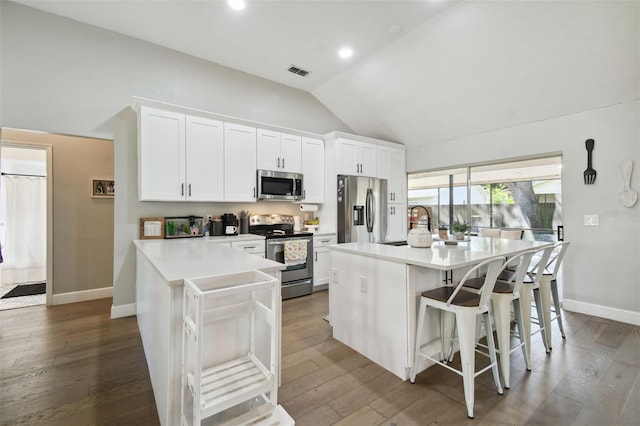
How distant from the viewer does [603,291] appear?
129 inches

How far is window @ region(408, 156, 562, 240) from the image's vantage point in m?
3.98

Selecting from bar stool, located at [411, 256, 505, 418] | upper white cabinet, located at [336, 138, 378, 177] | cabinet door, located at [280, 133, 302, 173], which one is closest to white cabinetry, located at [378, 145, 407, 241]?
upper white cabinet, located at [336, 138, 378, 177]

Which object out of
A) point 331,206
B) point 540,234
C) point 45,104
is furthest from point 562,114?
point 45,104

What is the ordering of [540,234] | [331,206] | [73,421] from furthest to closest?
1. [331,206]
2. [540,234]
3. [73,421]

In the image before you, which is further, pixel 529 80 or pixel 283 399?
pixel 529 80

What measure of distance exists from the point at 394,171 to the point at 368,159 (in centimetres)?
68

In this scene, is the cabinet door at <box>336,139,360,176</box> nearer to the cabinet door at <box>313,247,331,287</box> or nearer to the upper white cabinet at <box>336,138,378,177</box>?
the upper white cabinet at <box>336,138,378,177</box>

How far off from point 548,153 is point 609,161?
1.99ft

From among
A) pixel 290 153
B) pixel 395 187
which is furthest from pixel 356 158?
pixel 290 153

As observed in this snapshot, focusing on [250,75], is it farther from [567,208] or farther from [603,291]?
[603,291]

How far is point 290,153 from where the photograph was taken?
4.38 metres

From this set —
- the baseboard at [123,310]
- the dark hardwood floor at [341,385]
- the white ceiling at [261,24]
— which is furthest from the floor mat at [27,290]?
the white ceiling at [261,24]

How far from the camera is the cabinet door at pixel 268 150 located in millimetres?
4105

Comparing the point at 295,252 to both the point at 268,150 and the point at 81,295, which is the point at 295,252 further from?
the point at 81,295
